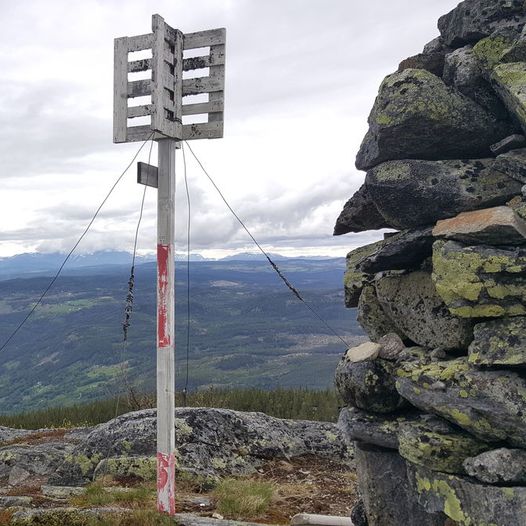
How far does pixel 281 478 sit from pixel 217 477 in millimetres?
1782

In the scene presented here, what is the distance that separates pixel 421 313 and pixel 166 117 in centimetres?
507

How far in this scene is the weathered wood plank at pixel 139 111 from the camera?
9.02 metres

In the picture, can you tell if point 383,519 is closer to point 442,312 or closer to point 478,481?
point 478,481

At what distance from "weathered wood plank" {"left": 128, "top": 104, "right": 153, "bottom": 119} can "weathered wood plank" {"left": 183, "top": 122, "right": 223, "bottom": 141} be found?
0.69 metres

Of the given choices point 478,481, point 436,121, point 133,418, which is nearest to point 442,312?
point 478,481

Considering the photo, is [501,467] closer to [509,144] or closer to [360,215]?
[509,144]

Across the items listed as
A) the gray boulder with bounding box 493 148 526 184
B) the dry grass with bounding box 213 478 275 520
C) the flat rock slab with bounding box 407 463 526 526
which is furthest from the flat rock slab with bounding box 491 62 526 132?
the dry grass with bounding box 213 478 275 520

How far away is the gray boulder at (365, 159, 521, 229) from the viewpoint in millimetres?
7953

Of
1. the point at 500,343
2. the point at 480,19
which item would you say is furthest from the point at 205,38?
the point at 500,343

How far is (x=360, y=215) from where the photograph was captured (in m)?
10.0

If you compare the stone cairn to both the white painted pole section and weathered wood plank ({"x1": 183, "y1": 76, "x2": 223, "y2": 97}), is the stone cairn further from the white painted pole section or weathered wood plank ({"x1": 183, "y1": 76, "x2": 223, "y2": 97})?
the white painted pole section

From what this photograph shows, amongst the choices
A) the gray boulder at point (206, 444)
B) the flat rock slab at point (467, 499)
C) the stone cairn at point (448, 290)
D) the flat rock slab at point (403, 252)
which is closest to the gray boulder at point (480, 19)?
the stone cairn at point (448, 290)

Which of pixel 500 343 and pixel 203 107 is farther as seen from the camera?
pixel 203 107

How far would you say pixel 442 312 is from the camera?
25.9 ft
